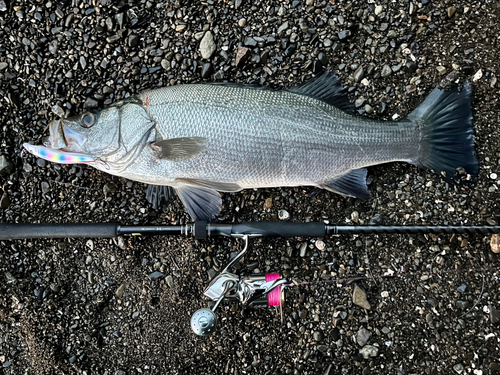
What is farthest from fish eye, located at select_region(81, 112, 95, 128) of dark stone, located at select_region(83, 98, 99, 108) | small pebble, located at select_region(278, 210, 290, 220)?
small pebble, located at select_region(278, 210, 290, 220)

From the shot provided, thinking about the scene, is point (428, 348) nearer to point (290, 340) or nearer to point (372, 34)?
point (290, 340)

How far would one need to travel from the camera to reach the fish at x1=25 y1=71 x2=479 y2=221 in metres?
2.12

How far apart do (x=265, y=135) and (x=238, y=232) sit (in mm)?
627

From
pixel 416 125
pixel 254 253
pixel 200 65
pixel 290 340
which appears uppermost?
pixel 200 65

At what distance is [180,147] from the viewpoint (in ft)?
6.88

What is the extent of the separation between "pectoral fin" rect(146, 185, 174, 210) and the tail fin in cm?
164

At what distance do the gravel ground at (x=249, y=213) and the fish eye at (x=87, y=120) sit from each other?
1.16 ft

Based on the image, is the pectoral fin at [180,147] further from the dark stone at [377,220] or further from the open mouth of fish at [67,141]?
the dark stone at [377,220]

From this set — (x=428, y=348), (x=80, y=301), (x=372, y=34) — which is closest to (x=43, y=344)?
(x=80, y=301)

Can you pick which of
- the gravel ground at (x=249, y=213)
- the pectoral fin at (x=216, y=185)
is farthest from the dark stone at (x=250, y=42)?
the pectoral fin at (x=216, y=185)

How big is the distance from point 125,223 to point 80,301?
2.07 ft

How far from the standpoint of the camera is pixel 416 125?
2.18 m

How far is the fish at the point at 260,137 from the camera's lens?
2.12 metres

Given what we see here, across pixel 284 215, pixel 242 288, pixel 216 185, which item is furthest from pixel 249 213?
pixel 242 288
